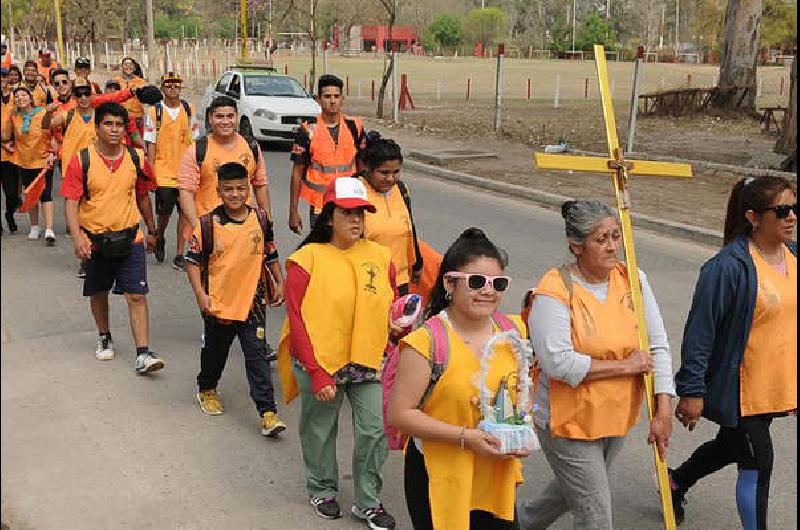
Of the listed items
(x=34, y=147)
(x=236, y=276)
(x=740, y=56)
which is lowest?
(x=236, y=276)

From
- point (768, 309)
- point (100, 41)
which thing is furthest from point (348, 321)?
point (100, 41)

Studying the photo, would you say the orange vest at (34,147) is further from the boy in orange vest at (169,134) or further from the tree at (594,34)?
the tree at (594,34)

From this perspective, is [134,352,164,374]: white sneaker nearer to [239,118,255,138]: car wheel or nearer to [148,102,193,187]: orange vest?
[148,102,193,187]: orange vest

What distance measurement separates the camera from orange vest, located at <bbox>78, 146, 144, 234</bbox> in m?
6.82

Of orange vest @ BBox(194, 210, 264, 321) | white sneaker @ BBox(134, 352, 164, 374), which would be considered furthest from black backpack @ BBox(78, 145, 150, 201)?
orange vest @ BBox(194, 210, 264, 321)

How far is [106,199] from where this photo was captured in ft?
22.5

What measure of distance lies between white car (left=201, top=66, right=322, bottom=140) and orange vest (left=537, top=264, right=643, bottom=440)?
1607 centimetres

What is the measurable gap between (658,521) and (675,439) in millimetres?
1111

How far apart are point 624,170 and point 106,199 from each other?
4.18 meters

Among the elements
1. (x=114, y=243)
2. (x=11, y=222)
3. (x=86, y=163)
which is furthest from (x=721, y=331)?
(x=11, y=222)

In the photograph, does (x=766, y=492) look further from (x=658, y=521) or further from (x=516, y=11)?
(x=516, y=11)

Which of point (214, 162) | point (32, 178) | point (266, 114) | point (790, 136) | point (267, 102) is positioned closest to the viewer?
point (214, 162)

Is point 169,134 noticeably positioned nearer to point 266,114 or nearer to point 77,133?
point 77,133

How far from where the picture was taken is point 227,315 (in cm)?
570
